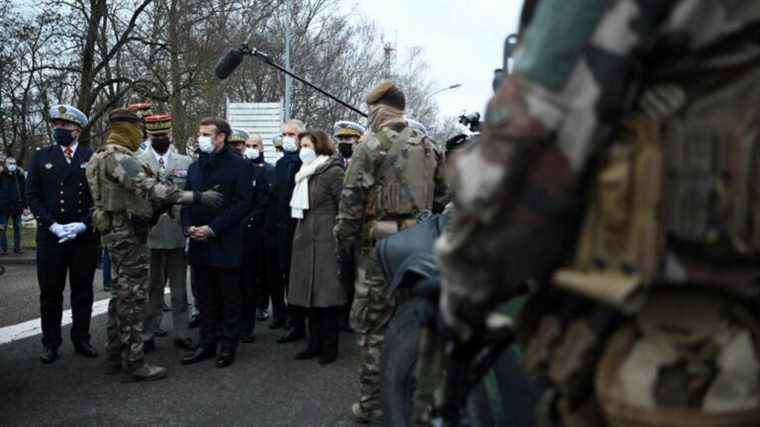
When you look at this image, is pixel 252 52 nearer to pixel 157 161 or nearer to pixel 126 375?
pixel 157 161

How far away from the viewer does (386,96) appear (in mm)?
4652

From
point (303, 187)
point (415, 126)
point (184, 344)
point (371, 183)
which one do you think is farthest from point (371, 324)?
point (184, 344)

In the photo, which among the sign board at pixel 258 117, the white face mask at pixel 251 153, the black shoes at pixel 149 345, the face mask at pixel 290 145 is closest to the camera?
the black shoes at pixel 149 345

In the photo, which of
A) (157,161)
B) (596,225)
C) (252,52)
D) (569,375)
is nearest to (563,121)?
(596,225)

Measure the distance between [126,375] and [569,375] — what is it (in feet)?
15.1

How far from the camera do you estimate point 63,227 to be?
5711mm

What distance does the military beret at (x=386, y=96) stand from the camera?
15.2 feet

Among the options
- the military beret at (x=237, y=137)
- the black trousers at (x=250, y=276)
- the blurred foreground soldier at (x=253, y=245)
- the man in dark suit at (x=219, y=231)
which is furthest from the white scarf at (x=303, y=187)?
the military beret at (x=237, y=137)

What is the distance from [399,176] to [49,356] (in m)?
3.33

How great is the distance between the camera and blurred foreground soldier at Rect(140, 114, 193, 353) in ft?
21.1

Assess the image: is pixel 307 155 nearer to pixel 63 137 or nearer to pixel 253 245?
pixel 253 245

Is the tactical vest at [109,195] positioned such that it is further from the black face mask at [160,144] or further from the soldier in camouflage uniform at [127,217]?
the black face mask at [160,144]

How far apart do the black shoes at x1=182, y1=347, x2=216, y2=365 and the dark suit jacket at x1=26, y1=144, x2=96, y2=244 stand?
1260 millimetres

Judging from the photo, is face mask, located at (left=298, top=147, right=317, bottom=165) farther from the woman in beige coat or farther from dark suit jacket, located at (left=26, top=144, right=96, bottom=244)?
dark suit jacket, located at (left=26, top=144, right=96, bottom=244)
